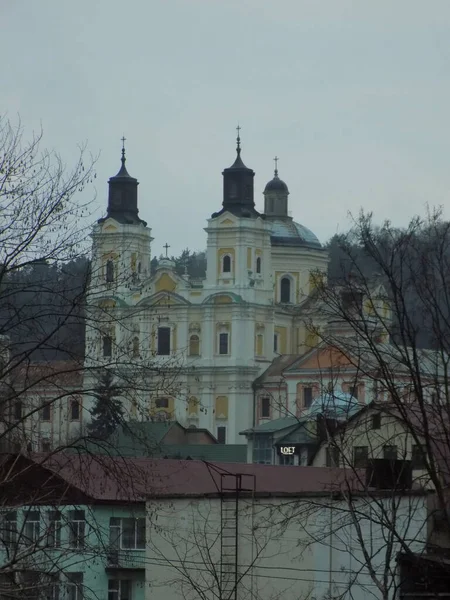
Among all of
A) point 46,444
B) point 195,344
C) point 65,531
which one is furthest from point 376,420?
point 195,344

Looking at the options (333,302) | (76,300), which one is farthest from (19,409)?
(333,302)

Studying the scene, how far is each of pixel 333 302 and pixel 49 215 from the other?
3149 mm

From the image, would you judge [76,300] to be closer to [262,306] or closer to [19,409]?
[19,409]

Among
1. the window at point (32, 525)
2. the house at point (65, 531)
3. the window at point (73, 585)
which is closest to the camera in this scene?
the house at point (65, 531)

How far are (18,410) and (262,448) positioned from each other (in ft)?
204

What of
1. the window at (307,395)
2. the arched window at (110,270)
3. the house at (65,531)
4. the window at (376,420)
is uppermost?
the window at (307,395)

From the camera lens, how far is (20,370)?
15.6 meters

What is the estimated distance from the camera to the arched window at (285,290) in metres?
104

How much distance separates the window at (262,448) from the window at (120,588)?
47696mm

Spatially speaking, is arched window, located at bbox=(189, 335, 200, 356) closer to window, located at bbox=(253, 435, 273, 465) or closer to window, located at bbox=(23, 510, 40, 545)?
window, located at bbox=(253, 435, 273, 465)

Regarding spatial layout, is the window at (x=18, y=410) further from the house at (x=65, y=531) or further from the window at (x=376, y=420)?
the window at (x=376, y=420)

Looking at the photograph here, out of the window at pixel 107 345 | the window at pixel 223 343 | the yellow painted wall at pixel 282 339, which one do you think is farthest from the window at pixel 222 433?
the window at pixel 107 345

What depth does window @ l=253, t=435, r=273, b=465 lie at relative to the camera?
246 feet

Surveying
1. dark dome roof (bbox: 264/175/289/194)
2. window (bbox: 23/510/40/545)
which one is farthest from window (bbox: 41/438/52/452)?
dark dome roof (bbox: 264/175/289/194)
